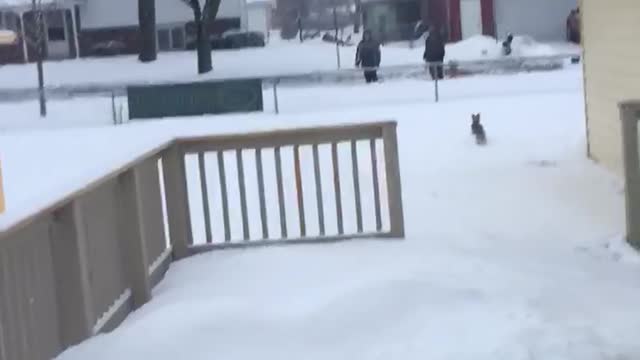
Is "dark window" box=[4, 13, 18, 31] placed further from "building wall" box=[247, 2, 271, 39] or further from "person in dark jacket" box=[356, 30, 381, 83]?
"person in dark jacket" box=[356, 30, 381, 83]

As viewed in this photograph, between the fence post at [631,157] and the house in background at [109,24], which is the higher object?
the fence post at [631,157]

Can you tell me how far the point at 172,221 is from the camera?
10992 mm

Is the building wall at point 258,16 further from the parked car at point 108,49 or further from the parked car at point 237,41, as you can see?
the parked car at point 237,41

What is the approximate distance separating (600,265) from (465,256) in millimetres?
997

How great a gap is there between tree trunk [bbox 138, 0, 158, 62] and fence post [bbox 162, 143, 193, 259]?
38418 mm

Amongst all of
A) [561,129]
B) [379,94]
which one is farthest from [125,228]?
[379,94]

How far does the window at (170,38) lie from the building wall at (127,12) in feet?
1.33

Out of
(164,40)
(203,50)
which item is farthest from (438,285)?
(164,40)

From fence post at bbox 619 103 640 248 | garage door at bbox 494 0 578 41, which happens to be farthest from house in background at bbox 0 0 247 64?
fence post at bbox 619 103 640 248

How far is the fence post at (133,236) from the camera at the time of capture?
30.0 ft

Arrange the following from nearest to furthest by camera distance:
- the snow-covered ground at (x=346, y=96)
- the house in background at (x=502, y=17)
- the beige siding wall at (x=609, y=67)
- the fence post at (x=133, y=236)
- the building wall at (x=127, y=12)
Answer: the fence post at (x=133, y=236) → the beige siding wall at (x=609, y=67) → the snow-covered ground at (x=346, y=96) → the house in background at (x=502, y=17) → the building wall at (x=127, y=12)

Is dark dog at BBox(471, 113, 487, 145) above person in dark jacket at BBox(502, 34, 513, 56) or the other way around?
above

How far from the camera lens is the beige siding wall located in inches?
573

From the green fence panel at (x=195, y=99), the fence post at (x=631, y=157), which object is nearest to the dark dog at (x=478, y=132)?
the fence post at (x=631, y=157)
